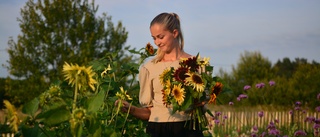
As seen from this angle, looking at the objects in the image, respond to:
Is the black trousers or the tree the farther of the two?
the tree

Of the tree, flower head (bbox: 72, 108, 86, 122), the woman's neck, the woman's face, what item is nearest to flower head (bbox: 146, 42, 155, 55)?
the woman's neck

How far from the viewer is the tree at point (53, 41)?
1952 cm

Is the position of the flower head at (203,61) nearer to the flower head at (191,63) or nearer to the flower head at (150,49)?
the flower head at (191,63)

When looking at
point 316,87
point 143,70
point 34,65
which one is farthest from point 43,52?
point 143,70

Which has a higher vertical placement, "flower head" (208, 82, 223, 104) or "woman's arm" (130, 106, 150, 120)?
"flower head" (208, 82, 223, 104)

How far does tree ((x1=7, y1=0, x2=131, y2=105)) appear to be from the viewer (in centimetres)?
1952

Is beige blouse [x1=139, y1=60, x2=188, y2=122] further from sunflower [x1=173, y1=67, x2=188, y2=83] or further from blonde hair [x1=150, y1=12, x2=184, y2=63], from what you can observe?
sunflower [x1=173, y1=67, x2=188, y2=83]

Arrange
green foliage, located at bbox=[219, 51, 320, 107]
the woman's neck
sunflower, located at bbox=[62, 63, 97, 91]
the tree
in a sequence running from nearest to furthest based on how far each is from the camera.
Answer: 1. sunflower, located at bbox=[62, 63, 97, 91]
2. the woman's neck
3. the tree
4. green foliage, located at bbox=[219, 51, 320, 107]

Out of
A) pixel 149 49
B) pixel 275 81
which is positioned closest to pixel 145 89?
pixel 149 49

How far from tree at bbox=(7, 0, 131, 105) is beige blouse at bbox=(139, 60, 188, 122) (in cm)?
1591

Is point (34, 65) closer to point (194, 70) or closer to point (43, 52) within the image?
point (43, 52)

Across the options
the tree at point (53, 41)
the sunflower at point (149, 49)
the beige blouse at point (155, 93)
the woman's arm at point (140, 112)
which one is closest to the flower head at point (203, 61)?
the beige blouse at point (155, 93)

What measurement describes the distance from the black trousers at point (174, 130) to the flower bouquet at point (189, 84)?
32cm

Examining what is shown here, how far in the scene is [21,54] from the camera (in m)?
19.9
